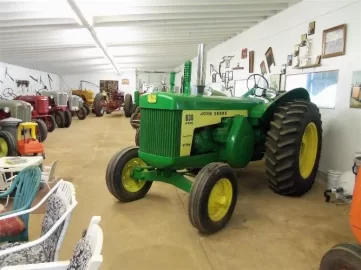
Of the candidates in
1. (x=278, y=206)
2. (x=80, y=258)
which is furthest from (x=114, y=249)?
(x=278, y=206)

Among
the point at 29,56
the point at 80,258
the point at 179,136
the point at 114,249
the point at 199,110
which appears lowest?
the point at 114,249

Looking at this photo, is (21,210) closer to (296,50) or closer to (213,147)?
(213,147)

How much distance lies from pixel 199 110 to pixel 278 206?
4.04 ft

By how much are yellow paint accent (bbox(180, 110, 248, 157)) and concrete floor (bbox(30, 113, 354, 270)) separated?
0.62 m

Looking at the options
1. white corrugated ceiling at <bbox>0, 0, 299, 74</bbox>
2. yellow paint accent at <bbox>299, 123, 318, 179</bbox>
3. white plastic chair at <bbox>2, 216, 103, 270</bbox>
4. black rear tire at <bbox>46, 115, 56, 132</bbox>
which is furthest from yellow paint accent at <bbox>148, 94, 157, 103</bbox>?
black rear tire at <bbox>46, 115, 56, 132</bbox>

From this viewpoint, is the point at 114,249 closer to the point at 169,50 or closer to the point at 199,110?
the point at 199,110

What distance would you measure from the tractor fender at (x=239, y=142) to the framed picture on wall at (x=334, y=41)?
4.77 ft

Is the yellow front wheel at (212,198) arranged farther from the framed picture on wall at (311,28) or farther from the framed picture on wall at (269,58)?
the framed picture on wall at (269,58)

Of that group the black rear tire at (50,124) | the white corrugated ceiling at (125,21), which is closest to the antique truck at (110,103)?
the white corrugated ceiling at (125,21)

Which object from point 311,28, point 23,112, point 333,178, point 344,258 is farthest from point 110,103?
point 344,258

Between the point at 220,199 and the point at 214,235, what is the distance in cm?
29

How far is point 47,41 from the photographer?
7090 millimetres

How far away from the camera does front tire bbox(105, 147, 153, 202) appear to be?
289 centimetres

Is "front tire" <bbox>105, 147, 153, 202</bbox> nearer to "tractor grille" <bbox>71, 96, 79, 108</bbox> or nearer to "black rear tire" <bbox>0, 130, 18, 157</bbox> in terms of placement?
"black rear tire" <bbox>0, 130, 18, 157</bbox>
